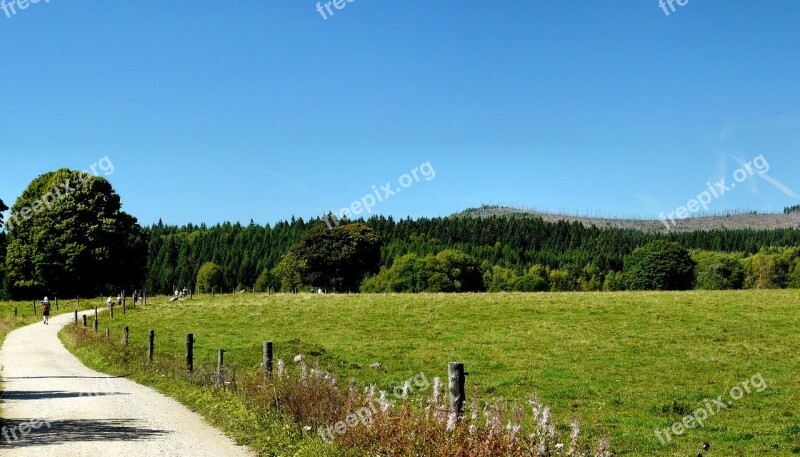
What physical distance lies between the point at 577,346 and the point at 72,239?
5439 cm

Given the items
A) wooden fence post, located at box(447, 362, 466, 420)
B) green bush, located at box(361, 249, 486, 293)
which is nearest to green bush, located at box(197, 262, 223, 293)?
green bush, located at box(361, 249, 486, 293)

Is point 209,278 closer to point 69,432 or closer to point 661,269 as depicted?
point 661,269

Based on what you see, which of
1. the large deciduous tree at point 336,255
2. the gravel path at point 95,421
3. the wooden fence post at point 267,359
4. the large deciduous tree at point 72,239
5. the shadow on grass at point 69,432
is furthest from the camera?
the large deciduous tree at point 336,255

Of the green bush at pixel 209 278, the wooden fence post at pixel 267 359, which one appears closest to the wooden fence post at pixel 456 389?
the wooden fence post at pixel 267 359

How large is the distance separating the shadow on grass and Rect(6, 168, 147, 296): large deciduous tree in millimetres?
57453

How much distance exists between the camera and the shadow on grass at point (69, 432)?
12.7m

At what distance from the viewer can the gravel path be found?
12078mm

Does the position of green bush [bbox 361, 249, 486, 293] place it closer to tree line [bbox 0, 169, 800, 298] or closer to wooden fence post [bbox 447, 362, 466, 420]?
tree line [bbox 0, 169, 800, 298]

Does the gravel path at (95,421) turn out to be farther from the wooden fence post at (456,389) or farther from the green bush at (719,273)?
the green bush at (719,273)

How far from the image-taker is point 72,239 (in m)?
67.8

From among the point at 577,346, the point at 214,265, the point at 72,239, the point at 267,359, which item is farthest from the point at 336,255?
the point at 214,265

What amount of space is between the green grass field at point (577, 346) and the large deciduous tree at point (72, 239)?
13.6 metres

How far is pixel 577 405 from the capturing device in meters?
21.0

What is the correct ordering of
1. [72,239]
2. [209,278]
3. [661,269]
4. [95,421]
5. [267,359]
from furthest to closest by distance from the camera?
1. [209,278]
2. [661,269]
3. [72,239]
4. [267,359]
5. [95,421]
